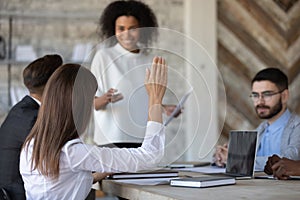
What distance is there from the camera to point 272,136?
2.89 m

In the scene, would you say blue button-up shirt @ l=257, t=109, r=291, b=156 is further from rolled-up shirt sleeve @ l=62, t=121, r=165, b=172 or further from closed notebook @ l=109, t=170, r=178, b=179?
rolled-up shirt sleeve @ l=62, t=121, r=165, b=172

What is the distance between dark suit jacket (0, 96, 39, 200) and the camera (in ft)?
7.30

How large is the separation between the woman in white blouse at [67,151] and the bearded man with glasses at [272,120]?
2.92 feet

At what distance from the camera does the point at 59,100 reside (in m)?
1.89

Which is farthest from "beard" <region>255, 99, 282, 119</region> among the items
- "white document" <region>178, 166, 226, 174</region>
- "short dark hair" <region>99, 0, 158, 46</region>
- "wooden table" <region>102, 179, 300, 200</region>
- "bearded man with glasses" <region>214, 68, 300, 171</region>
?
"wooden table" <region>102, 179, 300, 200</region>

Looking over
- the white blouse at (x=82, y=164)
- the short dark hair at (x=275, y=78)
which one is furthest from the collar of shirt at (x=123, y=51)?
the short dark hair at (x=275, y=78)

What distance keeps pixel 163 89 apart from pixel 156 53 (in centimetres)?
64

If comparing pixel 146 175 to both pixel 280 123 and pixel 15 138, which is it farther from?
pixel 280 123

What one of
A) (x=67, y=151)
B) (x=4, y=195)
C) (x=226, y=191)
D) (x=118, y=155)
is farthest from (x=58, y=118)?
(x=226, y=191)

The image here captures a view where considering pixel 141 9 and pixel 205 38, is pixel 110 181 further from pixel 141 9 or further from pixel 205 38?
pixel 205 38

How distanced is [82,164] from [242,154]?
0.71 m

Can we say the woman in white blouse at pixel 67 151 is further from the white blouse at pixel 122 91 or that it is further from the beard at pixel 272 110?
the beard at pixel 272 110

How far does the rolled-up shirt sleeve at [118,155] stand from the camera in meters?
1.87

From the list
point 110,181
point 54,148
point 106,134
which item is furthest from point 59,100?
point 106,134
